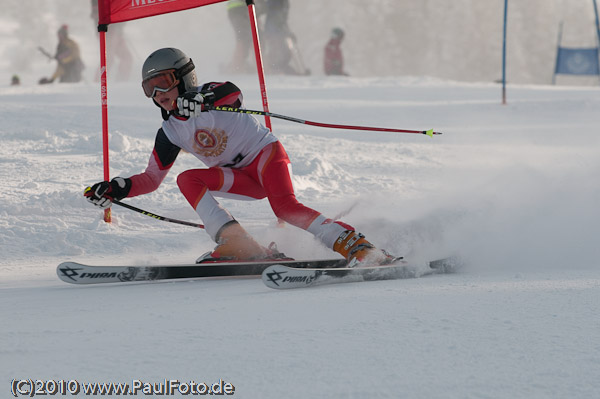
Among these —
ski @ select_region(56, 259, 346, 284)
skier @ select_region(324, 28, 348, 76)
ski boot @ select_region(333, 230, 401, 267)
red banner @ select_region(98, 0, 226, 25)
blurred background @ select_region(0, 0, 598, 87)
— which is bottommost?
ski @ select_region(56, 259, 346, 284)

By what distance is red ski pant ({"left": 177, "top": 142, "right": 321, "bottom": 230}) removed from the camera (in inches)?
167

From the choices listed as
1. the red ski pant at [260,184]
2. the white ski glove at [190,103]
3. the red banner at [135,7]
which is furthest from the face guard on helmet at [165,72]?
the red banner at [135,7]

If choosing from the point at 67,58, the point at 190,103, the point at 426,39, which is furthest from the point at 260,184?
the point at 426,39

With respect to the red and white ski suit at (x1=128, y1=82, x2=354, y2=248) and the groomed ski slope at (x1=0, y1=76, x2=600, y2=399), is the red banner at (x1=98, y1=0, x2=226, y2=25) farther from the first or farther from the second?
the red and white ski suit at (x1=128, y1=82, x2=354, y2=248)

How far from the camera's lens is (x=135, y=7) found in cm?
593

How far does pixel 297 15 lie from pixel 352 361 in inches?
1805

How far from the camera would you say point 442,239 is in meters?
4.67

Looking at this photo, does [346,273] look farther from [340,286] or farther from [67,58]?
[67,58]

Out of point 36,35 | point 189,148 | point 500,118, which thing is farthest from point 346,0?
point 189,148

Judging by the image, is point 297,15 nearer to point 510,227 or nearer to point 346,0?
point 346,0

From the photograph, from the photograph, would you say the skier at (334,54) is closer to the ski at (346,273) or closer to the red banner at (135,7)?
the red banner at (135,7)

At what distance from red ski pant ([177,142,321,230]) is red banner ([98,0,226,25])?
195 cm

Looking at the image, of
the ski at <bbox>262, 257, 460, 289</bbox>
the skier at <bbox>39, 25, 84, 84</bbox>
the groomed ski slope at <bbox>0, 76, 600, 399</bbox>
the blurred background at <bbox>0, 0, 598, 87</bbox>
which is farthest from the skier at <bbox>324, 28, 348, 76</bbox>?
the blurred background at <bbox>0, 0, 598, 87</bbox>

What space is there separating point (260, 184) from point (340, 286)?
3.72 feet
